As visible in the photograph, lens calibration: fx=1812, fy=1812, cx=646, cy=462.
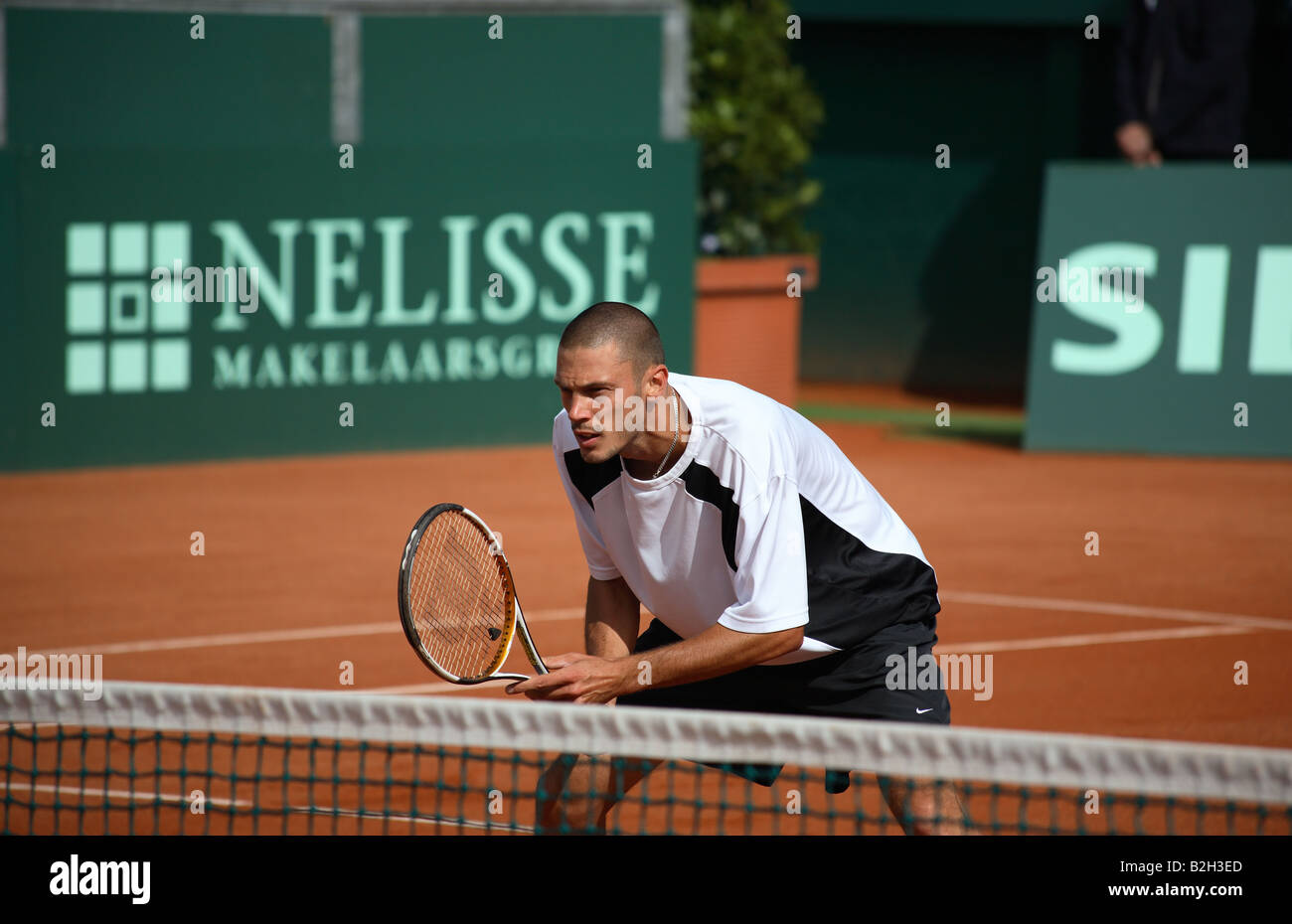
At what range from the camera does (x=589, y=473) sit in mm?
3965

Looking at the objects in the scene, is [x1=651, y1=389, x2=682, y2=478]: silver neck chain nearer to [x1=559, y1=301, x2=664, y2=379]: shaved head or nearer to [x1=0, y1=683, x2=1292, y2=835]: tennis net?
[x1=559, y1=301, x2=664, y2=379]: shaved head

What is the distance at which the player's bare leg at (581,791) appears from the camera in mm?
3883

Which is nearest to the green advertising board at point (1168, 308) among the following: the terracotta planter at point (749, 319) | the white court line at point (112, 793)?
the terracotta planter at point (749, 319)

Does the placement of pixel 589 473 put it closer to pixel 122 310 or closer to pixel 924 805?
pixel 924 805

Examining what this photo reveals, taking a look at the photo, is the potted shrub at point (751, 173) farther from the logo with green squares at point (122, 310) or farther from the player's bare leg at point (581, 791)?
the player's bare leg at point (581, 791)

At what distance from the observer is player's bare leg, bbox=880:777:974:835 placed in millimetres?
3641

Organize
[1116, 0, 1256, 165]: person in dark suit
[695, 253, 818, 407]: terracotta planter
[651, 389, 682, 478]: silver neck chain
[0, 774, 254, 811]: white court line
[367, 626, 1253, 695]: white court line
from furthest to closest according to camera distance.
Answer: [695, 253, 818, 407]: terracotta planter, [1116, 0, 1256, 165]: person in dark suit, [367, 626, 1253, 695]: white court line, [0, 774, 254, 811]: white court line, [651, 389, 682, 478]: silver neck chain

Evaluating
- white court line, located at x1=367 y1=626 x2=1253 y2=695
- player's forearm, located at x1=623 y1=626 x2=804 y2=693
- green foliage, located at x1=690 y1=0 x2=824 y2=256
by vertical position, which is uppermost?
green foliage, located at x1=690 y1=0 x2=824 y2=256

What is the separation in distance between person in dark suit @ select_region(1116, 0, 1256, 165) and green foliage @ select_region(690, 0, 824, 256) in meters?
2.39

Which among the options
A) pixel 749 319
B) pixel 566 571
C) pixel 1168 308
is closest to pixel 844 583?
pixel 566 571

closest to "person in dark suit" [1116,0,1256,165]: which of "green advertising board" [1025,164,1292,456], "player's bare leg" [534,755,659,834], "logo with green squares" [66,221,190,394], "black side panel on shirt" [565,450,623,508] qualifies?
"green advertising board" [1025,164,1292,456]
